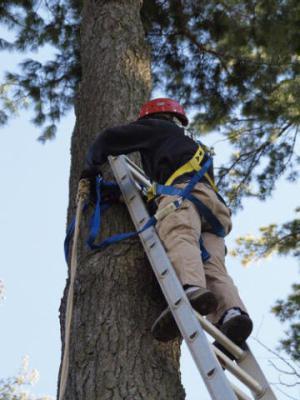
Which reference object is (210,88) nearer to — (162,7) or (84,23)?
(162,7)

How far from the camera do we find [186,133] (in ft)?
11.8

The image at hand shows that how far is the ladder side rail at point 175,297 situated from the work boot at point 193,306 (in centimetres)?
4

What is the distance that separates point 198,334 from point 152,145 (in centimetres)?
128

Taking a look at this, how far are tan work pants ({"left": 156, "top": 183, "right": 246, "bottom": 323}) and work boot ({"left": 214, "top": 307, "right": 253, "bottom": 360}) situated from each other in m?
0.11

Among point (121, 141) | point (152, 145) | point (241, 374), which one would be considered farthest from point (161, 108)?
point (241, 374)

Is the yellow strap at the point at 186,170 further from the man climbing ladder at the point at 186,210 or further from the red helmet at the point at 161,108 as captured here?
the red helmet at the point at 161,108

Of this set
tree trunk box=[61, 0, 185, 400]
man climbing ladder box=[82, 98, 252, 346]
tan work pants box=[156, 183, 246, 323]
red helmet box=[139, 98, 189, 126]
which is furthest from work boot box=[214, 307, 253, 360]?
red helmet box=[139, 98, 189, 126]

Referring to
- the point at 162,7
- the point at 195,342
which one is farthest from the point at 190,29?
the point at 195,342

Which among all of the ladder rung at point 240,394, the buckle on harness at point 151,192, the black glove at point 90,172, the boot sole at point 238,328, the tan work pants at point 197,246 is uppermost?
the black glove at point 90,172

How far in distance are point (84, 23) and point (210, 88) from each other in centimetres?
257

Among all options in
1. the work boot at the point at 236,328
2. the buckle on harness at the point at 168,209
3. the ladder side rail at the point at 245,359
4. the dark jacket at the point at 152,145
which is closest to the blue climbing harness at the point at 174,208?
the buckle on harness at the point at 168,209

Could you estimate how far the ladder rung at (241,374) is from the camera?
264 cm

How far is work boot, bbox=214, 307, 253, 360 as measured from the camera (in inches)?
112

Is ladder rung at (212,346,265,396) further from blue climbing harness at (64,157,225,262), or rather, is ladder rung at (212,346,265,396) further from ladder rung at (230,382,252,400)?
blue climbing harness at (64,157,225,262)
